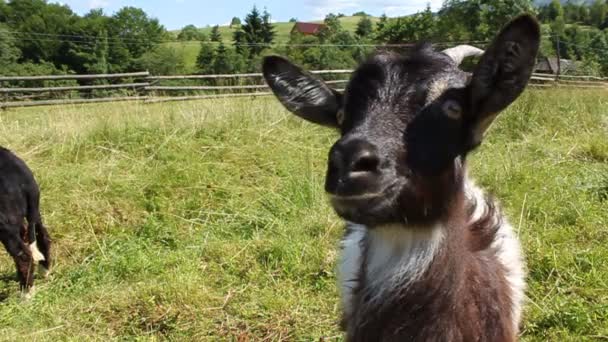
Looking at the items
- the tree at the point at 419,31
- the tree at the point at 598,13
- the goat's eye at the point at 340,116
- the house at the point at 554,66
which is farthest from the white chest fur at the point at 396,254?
the tree at the point at 598,13

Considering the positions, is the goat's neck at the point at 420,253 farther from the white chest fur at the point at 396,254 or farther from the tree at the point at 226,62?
the tree at the point at 226,62

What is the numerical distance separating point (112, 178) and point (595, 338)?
5.99 m

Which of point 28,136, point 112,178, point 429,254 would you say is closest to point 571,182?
point 429,254

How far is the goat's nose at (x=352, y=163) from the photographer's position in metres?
2.10

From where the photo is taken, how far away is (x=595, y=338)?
12.8 feet

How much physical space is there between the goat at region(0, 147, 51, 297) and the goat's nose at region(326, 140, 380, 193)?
4.63m

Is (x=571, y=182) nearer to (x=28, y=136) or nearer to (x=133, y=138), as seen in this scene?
(x=133, y=138)

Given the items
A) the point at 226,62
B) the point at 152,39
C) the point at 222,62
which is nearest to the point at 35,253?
the point at 226,62

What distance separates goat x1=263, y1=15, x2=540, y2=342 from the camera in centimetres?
220

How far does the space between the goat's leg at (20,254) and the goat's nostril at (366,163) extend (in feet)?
15.2

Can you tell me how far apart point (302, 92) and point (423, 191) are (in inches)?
36.5

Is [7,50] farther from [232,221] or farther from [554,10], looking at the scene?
[554,10]

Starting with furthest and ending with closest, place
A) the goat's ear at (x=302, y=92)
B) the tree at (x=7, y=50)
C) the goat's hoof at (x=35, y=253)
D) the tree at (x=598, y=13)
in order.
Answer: the tree at (x=598, y=13)
the tree at (x=7, y=50)
the goat's hoof at (x=35, y=253)
the goat's ear at (x=302, y=92)

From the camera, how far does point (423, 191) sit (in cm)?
232
